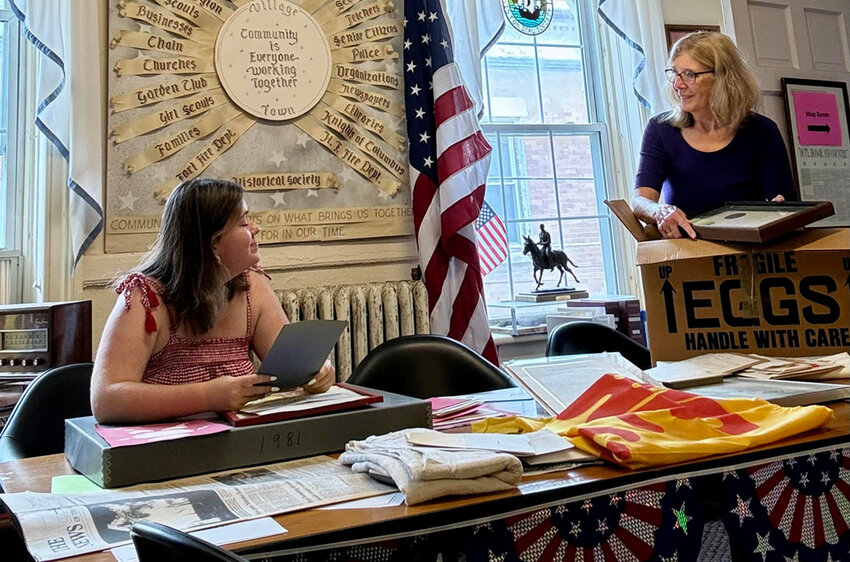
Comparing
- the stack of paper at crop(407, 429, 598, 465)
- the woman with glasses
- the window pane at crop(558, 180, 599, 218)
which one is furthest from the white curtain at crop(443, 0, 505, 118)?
the stack of paper at crop(407, 429, 598, 465)

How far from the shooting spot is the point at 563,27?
11.6 feet

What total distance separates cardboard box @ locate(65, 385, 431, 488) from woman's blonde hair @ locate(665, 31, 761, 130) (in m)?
1.16

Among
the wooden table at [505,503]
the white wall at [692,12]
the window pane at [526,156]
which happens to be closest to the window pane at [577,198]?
the window pane at [526,156]

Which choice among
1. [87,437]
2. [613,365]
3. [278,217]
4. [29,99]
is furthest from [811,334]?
[29,99]

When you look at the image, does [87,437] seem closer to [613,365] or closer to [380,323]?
[613,365]

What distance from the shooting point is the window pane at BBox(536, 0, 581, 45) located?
351cm

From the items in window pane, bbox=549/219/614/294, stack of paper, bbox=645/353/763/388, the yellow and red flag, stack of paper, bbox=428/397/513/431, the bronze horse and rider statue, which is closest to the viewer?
the yellow and red flag

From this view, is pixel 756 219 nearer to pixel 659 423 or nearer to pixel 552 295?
pixel 659 423

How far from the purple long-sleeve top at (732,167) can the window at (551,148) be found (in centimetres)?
159

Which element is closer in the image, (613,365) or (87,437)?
(87,437)

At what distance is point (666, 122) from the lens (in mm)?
1710

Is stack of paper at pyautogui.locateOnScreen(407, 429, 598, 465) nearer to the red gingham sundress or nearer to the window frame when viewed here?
the red gingham sundress

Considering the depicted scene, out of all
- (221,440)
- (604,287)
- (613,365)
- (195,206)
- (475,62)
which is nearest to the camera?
(221,440)

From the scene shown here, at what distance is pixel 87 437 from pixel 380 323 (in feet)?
6.05
